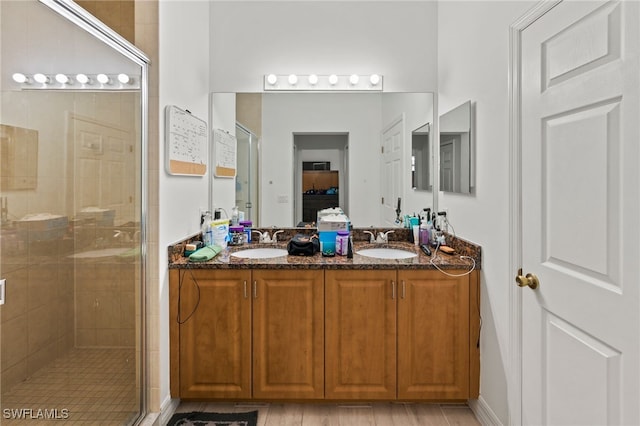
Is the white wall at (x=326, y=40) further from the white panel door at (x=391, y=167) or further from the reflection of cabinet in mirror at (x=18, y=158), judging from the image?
the reflection of cabinet in mirror at (x=18, y=158)

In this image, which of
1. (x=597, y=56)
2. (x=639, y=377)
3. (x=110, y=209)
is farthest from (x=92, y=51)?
(x=639, y=377)

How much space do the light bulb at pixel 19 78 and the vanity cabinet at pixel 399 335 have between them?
1529 mm

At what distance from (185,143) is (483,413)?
2.25 metres

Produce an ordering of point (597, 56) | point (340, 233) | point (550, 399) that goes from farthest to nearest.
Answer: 1. point (340, 233)
2. point (550, 399)
3. point (597, 56)

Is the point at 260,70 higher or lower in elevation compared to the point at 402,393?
higher

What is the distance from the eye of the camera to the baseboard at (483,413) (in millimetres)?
1883

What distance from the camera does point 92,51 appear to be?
1.56m

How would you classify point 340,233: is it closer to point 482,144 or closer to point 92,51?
point 482,144

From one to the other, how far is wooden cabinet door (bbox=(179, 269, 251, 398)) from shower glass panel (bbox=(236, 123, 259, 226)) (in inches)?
32.2

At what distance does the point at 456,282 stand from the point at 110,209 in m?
1.79

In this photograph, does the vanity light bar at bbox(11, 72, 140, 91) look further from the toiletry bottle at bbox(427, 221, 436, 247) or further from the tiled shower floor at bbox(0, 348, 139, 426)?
the toiletry bottle at bbox(427, 221, 436, 247)

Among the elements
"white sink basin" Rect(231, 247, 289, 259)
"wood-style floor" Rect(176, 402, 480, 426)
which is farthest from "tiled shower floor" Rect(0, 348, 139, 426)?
"white sink basin" Rect(231, 247, 289, 259)

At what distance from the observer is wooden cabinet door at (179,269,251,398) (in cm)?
207

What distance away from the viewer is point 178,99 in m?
2.18
